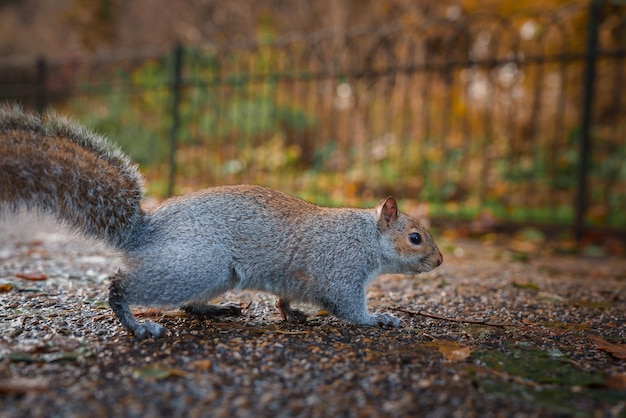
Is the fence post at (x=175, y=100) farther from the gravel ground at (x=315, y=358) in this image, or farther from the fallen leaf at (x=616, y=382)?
the fallen leaf at (x=616, y=382)

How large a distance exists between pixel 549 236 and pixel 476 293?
336cm

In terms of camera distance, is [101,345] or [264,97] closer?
[101,345]

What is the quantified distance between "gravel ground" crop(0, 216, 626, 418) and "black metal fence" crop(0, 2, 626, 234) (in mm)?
3829

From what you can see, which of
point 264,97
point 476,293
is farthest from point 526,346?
point 264,97

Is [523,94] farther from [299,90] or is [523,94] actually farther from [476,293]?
[476,293]

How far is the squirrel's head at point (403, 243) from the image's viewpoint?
297cm

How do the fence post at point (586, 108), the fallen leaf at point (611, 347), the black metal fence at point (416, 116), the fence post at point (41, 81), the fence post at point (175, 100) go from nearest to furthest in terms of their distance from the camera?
the fallen leaf at point (611, 347) → the fence post at point (586, 108) → the black metal fence at point (416, 116) → the fence post at point (175, 100) → the fence post at point (41, 81)

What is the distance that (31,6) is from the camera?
1691 centimetres

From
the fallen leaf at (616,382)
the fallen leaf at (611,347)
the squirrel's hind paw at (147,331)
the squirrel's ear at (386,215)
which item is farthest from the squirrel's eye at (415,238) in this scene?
the squirrel's hind paw at (147,331)

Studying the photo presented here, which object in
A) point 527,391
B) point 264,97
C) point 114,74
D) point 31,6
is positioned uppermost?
point 31,6

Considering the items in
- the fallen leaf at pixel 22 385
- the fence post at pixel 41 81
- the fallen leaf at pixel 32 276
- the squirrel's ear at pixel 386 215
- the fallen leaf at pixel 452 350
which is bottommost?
the fallen leaf at pixel 22 385

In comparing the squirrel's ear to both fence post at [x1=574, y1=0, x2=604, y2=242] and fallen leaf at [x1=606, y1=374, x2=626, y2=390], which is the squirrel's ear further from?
fence post at [x1=574, y1=0, x2=604, y2=242]

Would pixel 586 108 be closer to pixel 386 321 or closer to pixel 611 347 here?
pixel 611 347

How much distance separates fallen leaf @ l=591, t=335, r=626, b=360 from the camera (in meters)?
2.35
